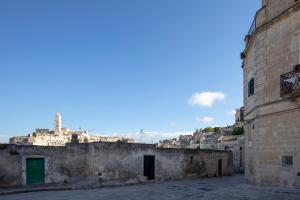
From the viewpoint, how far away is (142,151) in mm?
21984

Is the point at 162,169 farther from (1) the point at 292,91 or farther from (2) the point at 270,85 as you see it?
(1) the point at 292,91

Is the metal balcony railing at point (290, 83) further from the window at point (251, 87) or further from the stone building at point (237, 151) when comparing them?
the stone building at point (237, 151)

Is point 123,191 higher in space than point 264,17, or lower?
lower

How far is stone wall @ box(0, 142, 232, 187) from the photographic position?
18172 mm

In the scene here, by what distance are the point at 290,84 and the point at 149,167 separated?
11838 mm

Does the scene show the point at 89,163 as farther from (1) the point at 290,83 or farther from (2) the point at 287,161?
(1) the point at 290,83

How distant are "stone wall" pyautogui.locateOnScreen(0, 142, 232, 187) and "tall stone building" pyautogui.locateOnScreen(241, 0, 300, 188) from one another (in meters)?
7.52

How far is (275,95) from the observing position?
14445 mm

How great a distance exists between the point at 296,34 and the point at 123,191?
11.1 meters

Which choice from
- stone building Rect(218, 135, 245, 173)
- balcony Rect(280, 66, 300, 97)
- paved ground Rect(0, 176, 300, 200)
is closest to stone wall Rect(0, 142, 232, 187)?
paved ground Rect(0, 176, 300, 200)

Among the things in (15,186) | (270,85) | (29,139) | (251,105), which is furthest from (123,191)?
(29,139)

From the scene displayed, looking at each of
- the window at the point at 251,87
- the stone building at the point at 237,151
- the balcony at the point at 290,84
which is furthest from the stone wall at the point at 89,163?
the stone building at the point at 237,151

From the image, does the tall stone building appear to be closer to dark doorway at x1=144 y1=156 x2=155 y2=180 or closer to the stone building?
dark doorway at x1=144 y1=156 x2=155 y2=180

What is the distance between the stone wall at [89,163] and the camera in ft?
59.6
